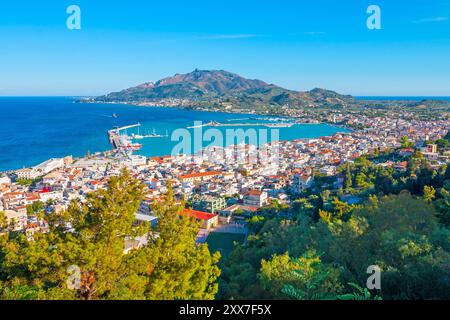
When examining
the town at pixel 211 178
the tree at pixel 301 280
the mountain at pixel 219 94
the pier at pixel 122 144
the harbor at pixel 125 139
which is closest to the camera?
the tree at pixel 301 280

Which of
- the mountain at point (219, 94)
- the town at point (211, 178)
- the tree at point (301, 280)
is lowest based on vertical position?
the town at point (211, 178)

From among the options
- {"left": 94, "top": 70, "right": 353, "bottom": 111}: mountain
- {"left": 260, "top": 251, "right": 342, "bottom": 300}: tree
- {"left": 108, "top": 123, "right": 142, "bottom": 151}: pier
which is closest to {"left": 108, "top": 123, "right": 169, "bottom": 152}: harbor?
{"left": 108, "top": 123, "right": 142, "bottom": 151}: pier

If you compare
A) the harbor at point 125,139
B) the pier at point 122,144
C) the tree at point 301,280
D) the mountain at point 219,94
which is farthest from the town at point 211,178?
the mountain at point 219,94

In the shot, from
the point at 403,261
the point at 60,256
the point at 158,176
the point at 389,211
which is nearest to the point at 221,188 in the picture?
the point at 158,176

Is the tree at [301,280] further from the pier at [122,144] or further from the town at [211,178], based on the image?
the pier at [122,144]

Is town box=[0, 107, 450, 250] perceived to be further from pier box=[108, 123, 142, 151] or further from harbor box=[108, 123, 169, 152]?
harbor box=[108, 123, 169, 152]

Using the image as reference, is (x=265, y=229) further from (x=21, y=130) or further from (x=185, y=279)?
(x=21, y=130)

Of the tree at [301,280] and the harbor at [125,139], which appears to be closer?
the tree at [301,280]
